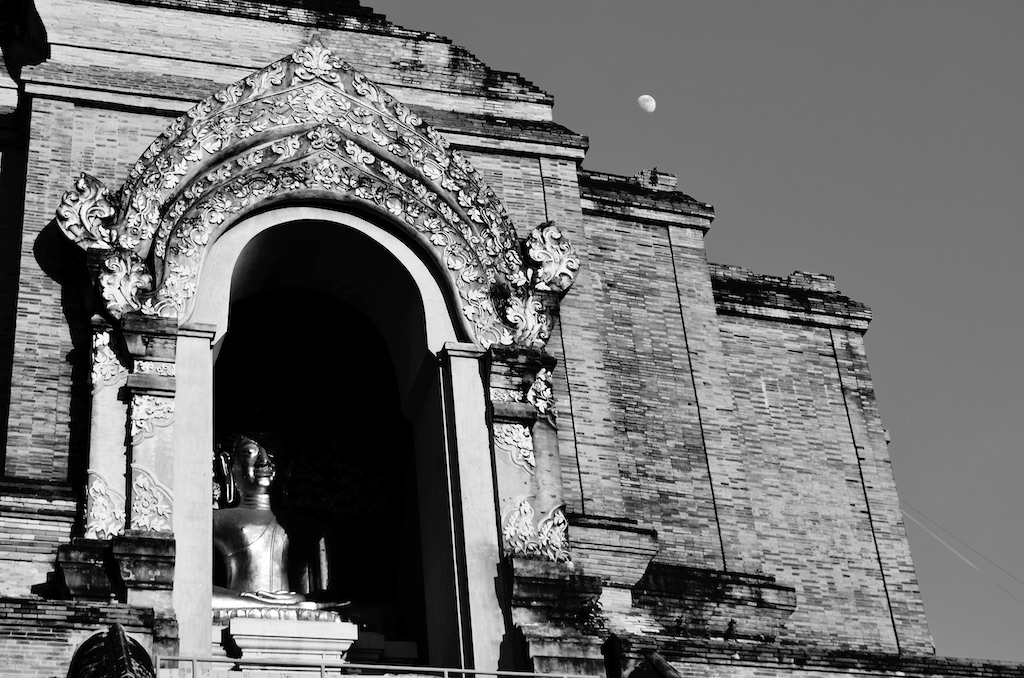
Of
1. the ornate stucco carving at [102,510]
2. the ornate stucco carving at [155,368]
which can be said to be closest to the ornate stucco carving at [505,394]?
the ornate stucco carving at [155,368]

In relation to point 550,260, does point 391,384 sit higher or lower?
lower

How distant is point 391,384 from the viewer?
2062 centimetres

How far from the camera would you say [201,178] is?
18.2 m

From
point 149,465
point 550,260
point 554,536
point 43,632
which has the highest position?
point 550,260

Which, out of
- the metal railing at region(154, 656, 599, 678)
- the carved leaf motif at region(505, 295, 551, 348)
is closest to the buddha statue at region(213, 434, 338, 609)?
the metal railing at region(154, 656, 599, 678)

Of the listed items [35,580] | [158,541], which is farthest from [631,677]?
[35,580]

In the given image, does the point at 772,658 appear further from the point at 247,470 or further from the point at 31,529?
the point at 31,529

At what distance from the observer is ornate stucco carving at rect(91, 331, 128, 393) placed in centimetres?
1686

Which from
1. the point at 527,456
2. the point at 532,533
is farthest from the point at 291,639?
the point at 527,456

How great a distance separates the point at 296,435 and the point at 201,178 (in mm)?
3901

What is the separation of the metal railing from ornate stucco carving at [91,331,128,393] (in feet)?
9.83

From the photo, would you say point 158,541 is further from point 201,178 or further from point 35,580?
point 201,178

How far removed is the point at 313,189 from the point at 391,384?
3.14 meters

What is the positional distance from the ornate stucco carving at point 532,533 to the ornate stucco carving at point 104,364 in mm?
Result: 4098
